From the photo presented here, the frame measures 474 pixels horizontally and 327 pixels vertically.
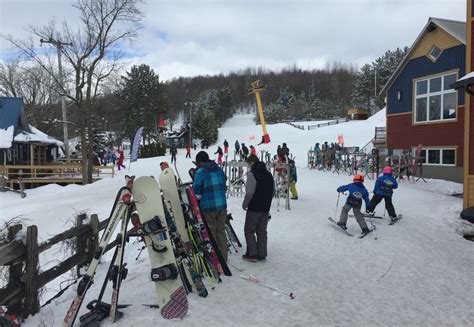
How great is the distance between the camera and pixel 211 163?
593cm

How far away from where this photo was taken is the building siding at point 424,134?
57.1ft

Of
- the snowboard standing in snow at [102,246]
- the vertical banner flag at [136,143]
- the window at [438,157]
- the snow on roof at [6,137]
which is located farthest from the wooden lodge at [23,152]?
the snowboard standing in snow at [102,246]

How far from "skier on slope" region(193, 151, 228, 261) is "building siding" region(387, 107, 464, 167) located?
15.5 metres

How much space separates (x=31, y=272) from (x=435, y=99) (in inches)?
763

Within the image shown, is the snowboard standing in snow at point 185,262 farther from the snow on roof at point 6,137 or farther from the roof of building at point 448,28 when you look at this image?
the snow on roof at point 6,137

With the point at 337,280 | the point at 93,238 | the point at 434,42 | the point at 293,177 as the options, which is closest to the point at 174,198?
the point at 93,238

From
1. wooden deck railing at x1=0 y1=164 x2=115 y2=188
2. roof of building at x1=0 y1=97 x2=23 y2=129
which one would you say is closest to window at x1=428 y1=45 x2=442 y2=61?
wooden deck railing at x1=0 y1=164 x2=115 y2=188

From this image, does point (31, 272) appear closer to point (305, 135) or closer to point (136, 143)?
point (136, 143)

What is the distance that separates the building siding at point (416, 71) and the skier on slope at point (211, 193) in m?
15.6

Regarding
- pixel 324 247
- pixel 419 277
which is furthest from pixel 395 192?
pixel 419 277

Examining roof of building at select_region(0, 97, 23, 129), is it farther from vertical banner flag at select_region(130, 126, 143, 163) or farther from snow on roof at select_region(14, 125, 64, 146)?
vertical banner flag at select_region(130, 126, 143, 163)

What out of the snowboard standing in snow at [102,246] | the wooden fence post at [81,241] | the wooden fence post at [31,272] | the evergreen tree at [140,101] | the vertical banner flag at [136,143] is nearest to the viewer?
the snowboard standing in snow at [102,246]

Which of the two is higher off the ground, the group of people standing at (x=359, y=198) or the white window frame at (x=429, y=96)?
the white window frame at (x=429, y=96)

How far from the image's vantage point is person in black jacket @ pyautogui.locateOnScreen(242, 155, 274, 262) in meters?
6.33
